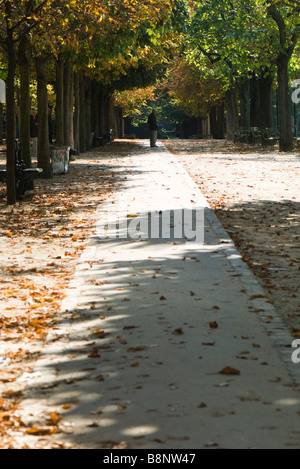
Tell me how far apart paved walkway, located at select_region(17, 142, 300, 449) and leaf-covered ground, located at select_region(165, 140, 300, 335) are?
26 cm

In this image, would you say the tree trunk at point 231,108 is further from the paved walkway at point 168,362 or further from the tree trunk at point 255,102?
the paved walkway at point 168,362

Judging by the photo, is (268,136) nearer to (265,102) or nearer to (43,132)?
(265,102)

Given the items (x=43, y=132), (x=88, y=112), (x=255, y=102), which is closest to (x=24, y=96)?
(x=43, y=132)

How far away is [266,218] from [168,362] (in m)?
8.10

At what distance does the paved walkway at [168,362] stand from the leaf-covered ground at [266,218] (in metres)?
0.26

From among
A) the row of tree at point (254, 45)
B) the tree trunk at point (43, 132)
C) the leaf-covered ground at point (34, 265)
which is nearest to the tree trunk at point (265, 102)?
the row of tree at point (254, 45)

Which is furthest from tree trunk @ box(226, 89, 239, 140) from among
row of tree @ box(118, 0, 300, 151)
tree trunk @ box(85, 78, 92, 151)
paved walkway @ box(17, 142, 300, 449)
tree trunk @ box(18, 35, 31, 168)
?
paved walkway @ box(17, 142, 300, 449)

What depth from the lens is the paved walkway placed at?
4.46 meters

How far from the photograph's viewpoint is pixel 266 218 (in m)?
13.5

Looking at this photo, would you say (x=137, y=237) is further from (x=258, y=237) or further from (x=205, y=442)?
(x=205, y=442)

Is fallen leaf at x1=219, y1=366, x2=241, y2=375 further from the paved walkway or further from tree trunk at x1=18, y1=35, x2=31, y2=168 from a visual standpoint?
tree trunk at x1=18, y1=35, x2=31, y2=168

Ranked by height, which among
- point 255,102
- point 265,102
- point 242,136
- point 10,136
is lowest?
point 242,136

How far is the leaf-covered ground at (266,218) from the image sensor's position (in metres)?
8.20

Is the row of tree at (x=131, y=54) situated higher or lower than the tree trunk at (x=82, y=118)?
higher
